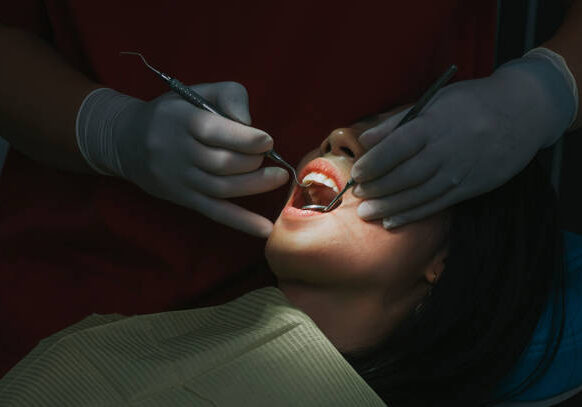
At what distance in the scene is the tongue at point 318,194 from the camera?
150 centimetres

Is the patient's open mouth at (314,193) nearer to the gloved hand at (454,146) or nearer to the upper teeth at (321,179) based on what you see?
the upper teeth at (321,179)

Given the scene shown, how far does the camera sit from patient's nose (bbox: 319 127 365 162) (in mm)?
1397

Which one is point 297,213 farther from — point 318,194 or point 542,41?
point 542,41

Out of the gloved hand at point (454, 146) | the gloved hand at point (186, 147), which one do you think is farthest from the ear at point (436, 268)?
the gloved hand at point (186, 147)

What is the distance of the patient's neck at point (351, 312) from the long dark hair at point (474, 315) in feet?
0.08

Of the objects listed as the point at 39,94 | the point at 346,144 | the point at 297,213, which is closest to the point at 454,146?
the point at 346,144

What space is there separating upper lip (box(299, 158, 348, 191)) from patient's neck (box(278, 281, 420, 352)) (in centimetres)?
20

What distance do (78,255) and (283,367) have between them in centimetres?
57

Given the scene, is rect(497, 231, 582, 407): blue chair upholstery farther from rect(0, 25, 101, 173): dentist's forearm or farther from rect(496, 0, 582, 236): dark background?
rect(0, 25, 101, 173): dentist's forearm

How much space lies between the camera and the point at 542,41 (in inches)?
77.4

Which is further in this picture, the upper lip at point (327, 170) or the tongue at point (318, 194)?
the tongue at point (318, 194)

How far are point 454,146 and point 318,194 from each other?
0.33 metres

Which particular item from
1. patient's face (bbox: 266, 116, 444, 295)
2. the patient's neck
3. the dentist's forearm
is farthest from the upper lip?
the dentist's forearm

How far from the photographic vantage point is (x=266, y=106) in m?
1.53
